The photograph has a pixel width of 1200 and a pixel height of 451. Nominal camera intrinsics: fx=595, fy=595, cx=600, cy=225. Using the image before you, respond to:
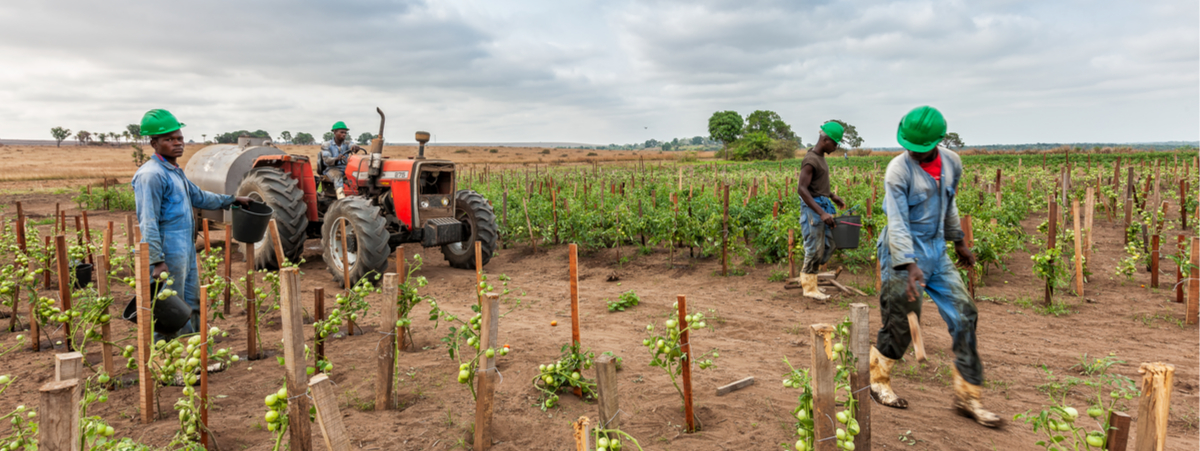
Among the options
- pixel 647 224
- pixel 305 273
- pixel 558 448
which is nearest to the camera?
pixel 558 448

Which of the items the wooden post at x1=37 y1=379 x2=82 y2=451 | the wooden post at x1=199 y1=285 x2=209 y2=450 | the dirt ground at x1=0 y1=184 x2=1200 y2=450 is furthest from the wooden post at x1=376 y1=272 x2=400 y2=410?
the wooden post at x1=37 y1=379 x2=82 y2=451

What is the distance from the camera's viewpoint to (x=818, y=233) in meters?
5.73

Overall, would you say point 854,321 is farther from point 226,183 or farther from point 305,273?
point 226,183

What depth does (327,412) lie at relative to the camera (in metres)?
2.17

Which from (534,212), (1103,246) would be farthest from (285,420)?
(1103,246)

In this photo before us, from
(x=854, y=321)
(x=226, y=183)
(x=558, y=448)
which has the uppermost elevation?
(x=226, y=183)

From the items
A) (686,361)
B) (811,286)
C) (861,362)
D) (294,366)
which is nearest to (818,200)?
(811,286)

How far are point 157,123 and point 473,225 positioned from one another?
4.34 m

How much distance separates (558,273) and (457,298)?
1901 millimetres

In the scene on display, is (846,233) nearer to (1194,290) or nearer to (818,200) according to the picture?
(818,200)

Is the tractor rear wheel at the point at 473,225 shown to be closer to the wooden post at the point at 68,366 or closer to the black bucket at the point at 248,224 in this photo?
the black bucket at the point at 248,224

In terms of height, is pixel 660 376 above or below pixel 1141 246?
below

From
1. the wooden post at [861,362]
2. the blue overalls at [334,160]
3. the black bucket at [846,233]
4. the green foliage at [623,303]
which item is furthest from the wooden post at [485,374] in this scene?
the blue overalls at [334,160]

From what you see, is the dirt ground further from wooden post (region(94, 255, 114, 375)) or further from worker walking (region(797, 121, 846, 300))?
worker walking (region(797, 121, 846, 300))
